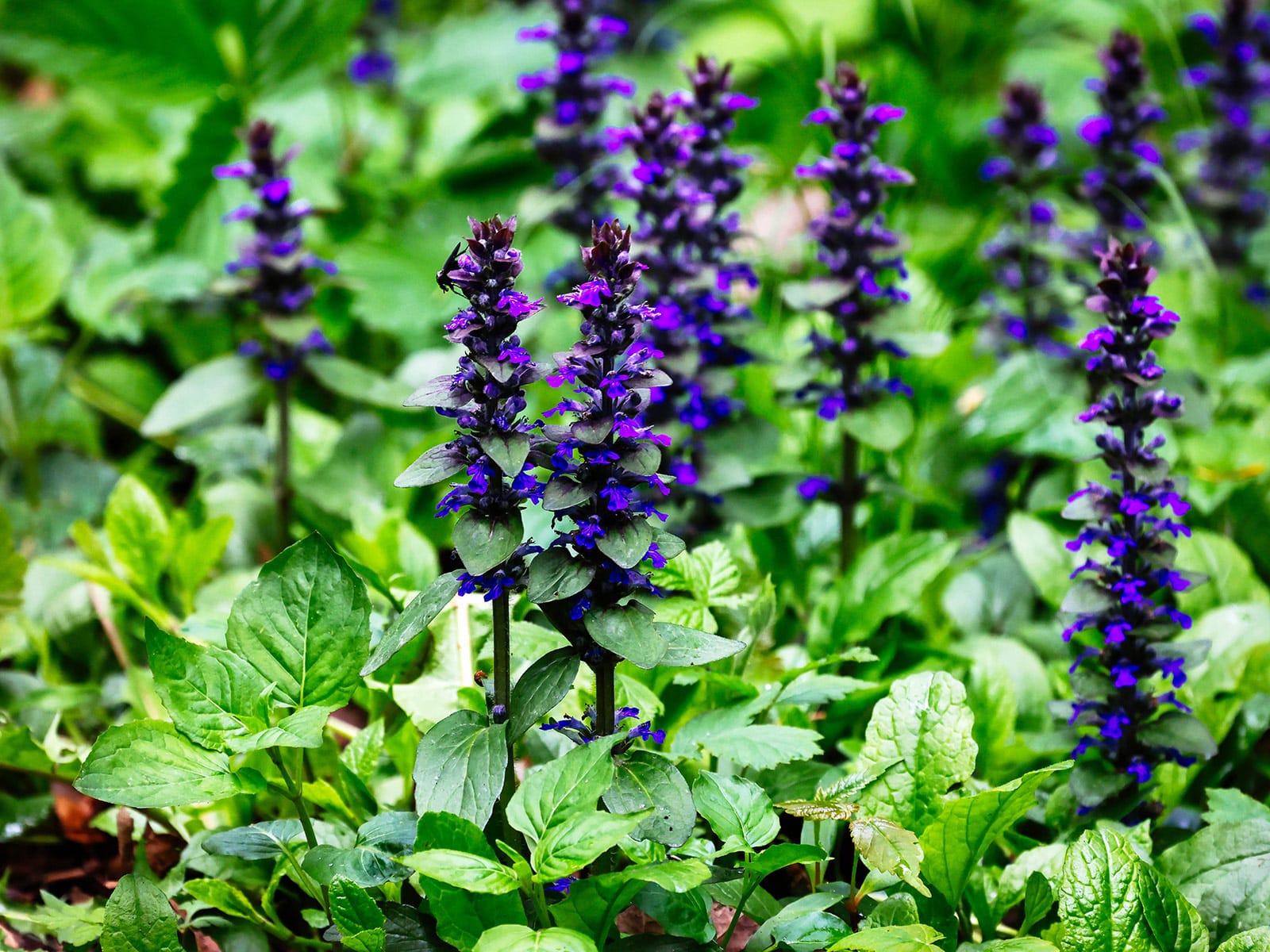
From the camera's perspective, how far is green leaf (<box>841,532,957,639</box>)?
8.80 ft

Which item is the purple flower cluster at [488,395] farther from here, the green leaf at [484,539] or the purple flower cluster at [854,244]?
the purple flower cluster at [854,244]

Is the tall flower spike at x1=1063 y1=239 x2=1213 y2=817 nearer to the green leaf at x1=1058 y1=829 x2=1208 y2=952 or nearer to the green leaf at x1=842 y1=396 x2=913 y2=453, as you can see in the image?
the green leaf at x1=1058 y1=829 x2=1208 y2=952

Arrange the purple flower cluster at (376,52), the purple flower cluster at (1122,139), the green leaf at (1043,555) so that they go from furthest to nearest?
1. the purple flower cluster at (376,52)
2. the purple flower cluster at (1122,139)
3. the green leaf at (1043,555)

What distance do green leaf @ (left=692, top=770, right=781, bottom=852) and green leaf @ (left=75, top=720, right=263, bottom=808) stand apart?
74 centimetres

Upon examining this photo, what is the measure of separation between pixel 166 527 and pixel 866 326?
5.99 feet

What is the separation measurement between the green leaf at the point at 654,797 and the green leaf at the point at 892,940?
0.98 feet

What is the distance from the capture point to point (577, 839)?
5.53 ft

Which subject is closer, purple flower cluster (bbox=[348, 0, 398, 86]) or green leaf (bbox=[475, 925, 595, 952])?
green leaf (bbox=[475, 925, 595, 952])

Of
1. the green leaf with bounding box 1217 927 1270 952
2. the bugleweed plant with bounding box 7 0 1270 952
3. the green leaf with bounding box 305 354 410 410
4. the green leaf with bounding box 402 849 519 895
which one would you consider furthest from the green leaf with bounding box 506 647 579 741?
the green leaf with bounding box 305 354 410 410

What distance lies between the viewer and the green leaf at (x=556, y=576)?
176 centimetres

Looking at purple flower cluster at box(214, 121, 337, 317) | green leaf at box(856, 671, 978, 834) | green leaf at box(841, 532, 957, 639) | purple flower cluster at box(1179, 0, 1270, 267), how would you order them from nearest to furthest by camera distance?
green leaf at box(856, 671, 978, 834)
green leaf at box(841, 532, 957, 639)
purple flower cluster at box(214, 121, 337, 317)
purple flower cluster at box(1179, 0, 1270, 267)

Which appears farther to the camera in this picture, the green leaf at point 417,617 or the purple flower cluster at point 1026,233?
the purple flower cluster at point 1026,233

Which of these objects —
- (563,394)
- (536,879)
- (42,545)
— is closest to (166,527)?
(42,545)

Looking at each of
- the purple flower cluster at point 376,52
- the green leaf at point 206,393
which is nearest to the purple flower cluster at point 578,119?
the green leaf at point 206,393
